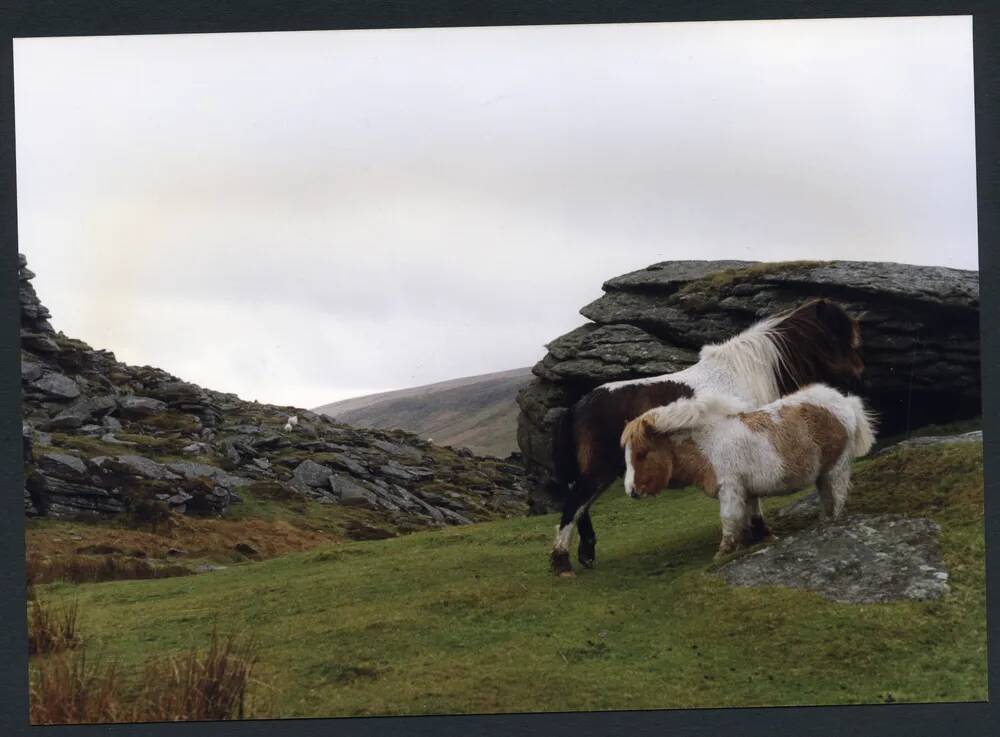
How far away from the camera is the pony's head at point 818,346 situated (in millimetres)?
14656

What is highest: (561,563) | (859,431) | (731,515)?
(859,431)

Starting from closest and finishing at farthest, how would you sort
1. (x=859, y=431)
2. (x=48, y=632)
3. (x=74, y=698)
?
(x=74, y=698), (x=859, y=431), (x=48, y=632)

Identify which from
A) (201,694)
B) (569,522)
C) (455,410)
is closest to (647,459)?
(569,522)

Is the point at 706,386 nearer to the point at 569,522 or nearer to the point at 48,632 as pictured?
the point at 569,522

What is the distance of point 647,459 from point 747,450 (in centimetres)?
143

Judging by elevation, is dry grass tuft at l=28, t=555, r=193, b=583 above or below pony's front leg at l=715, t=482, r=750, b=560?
below

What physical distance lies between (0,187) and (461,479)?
35299 mm

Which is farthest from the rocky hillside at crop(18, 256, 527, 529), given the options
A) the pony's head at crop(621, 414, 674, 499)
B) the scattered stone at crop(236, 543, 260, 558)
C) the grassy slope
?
the pony's head at crop(621, 414, 674, 499)

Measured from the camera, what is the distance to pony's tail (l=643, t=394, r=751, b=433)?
543 inches

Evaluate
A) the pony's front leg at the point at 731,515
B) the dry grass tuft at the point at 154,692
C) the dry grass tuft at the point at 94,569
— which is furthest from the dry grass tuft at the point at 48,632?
the pony's front leg at the point at 731,515

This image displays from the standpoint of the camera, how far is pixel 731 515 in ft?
44.6

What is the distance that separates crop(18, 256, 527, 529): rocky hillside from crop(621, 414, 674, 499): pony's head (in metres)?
22.1

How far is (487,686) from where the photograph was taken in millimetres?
12445

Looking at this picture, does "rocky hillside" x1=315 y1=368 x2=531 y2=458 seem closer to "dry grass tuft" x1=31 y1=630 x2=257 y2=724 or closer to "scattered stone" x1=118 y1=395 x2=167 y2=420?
"dry grass tuft" x1=31 y1=630 x2=257 y2=724
